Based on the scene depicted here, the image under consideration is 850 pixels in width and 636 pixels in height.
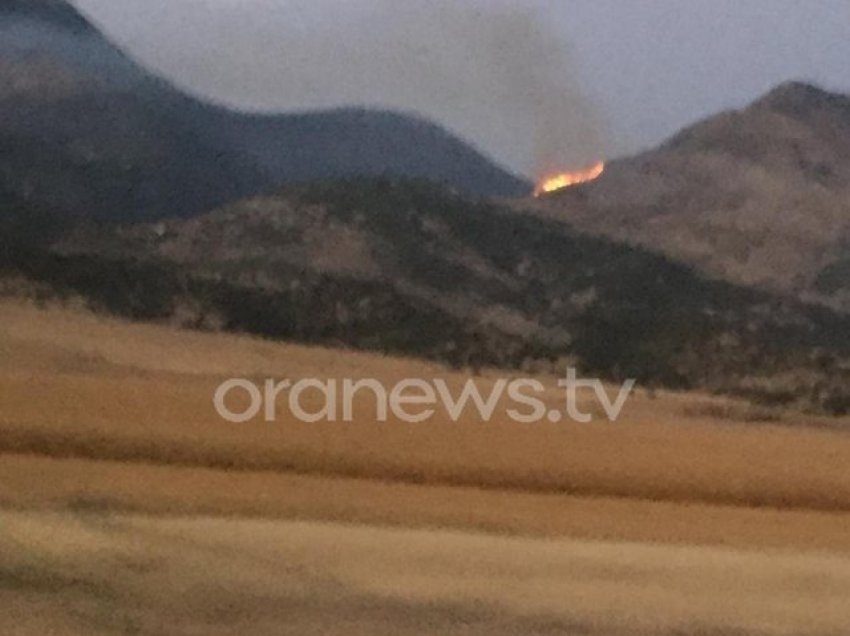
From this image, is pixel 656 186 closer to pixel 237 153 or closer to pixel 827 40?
pixel 827 40

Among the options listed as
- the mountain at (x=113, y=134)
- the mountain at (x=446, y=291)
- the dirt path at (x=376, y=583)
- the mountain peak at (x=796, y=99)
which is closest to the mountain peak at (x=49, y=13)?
the mountain at (x=113, y=134)

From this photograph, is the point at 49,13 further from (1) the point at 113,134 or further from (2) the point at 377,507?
(2) the point at 377,507

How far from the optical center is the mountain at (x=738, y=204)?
4.53 ft

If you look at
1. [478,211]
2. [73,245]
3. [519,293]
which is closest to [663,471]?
[519,293]

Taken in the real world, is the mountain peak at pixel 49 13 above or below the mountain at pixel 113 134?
above

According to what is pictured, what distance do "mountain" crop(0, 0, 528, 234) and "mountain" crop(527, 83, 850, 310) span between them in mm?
297

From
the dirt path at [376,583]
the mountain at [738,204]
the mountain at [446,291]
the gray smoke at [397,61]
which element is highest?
the gray smoke at [397,61]

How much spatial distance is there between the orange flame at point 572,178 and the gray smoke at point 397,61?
12 millimetres

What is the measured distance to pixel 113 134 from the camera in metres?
1.33

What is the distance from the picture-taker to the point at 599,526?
1315 mm

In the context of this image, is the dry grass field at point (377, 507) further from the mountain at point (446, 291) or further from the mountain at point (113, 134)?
the mountain at point (113, 134)

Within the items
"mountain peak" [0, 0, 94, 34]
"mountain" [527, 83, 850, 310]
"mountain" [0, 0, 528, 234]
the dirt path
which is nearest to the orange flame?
"mountain" [527, 83, 850, 310]

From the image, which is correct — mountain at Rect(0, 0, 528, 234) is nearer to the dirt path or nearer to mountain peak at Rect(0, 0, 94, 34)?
mountain peak at Rect(0, 0, 94, 34)

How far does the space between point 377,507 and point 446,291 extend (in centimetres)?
26
